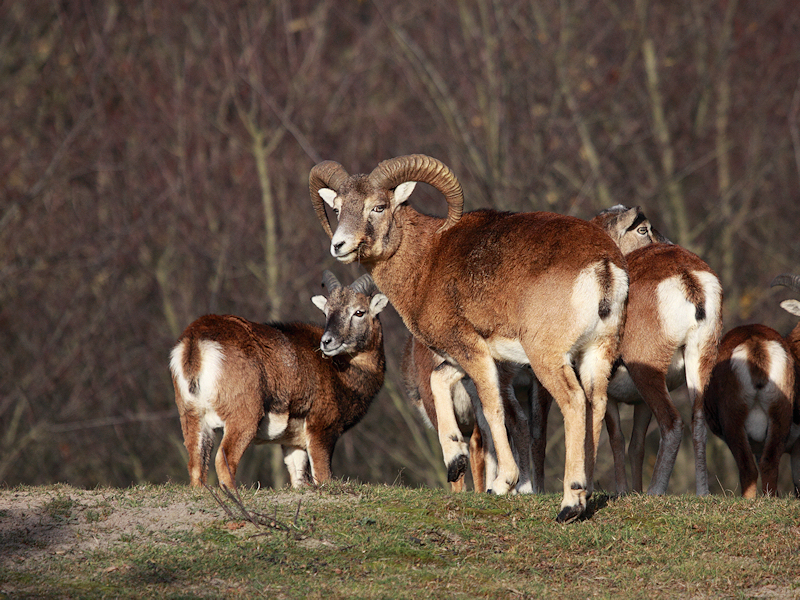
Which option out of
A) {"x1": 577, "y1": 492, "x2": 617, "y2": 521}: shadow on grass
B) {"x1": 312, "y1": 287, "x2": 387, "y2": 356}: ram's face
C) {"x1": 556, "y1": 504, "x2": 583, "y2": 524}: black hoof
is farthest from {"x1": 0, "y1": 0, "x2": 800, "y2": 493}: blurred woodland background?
{"x1": 556, "y1": 504, "x2": 583, "y2": 524}: black hoof

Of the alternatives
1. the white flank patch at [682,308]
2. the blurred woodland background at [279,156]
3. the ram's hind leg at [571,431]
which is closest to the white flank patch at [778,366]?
the white flank patch at [682,308]

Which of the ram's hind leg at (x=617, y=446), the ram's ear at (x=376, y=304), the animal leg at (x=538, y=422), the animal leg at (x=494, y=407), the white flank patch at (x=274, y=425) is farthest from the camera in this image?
the ram's ear at (x=376, y=304)

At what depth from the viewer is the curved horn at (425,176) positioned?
9586 millimetres

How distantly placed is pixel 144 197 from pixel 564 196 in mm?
10203

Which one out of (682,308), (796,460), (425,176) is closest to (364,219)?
(425,176)

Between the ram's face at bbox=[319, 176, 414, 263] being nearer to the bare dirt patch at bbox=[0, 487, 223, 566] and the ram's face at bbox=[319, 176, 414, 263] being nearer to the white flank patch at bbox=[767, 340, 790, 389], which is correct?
the bare dirt patch at bbox=[0, 487, 223, 566]

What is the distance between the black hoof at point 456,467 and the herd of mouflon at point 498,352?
21 mm

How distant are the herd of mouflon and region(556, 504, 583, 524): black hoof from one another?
19 millimetres

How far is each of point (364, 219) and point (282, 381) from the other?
2.48 metres

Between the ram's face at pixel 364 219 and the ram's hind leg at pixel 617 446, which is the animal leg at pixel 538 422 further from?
the ram's face at pixel 364 219

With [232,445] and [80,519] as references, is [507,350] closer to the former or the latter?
[232,445]

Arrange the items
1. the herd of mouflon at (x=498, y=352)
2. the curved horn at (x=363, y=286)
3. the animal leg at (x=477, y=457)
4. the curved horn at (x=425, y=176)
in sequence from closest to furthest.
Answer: the herd of mouflon at (x=498, y=352)
the curved horn at (x=425, y=176)
the animal leg at (x=477, y=457)
the curved horn at (x=363, y=286)

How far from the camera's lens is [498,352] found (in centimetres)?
874

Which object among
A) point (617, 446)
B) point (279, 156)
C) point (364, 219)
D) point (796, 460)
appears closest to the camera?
point (364, 219)
